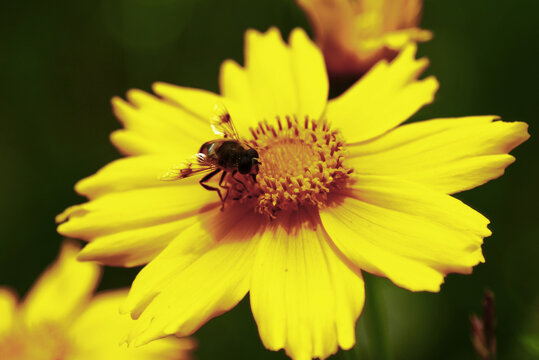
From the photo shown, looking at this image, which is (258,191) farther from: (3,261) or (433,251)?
(3,261)

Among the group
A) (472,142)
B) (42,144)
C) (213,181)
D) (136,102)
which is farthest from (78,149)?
(472,142)

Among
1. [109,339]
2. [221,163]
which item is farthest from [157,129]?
[109,339]

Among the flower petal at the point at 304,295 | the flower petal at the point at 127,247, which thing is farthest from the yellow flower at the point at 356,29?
the flower petal at the point at 127,247

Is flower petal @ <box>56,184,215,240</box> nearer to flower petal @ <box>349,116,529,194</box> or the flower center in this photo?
the flower center

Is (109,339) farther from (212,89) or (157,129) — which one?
(212,89)

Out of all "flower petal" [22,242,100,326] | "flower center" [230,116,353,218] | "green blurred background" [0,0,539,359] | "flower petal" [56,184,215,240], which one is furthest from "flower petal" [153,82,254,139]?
"flower petal" [22,242,100,326]

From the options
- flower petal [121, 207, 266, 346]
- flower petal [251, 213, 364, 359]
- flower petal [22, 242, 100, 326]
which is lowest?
flower petal [22, 242, 100, 326]
